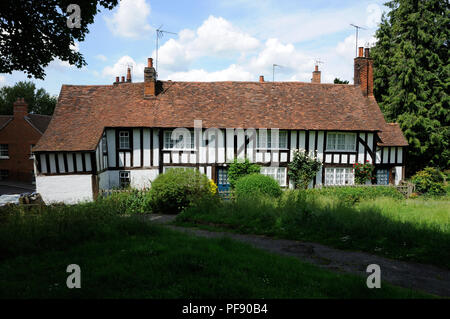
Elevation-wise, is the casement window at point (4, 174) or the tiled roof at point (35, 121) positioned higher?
the tiled roof at point (35, 121)

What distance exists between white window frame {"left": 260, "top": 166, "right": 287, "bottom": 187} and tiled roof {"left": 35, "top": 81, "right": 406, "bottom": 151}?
2.77 m

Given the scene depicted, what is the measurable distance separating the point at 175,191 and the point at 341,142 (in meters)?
12.1

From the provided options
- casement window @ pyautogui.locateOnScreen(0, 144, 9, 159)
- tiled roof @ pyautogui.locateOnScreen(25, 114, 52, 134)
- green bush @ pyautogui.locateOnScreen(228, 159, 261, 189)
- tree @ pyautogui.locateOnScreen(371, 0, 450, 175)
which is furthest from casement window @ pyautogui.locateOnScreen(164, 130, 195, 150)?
casement window @ pyautogui.locateOnScreen(0, 144, 9, 159)

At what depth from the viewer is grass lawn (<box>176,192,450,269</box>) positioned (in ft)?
24.6

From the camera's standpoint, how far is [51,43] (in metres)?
10.4

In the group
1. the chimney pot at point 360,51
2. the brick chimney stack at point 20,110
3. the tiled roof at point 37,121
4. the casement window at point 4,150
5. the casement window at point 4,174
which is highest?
the chimney pot at point 360,51

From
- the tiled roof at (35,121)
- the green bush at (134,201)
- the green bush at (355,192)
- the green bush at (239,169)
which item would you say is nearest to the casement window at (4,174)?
the tiled roof at (35,121)

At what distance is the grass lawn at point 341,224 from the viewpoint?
7.51 meters

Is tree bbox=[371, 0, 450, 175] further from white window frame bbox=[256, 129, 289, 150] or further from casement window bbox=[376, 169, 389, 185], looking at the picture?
white window frame bbox=[256, 129, 289, 150]

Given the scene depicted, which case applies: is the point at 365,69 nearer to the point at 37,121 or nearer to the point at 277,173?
the point at 277,173

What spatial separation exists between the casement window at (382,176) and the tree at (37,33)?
19.3 m

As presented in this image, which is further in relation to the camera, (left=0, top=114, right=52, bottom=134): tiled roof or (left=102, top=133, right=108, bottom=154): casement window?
(left=0, top=114, right=52, bottom=134): tiled roof

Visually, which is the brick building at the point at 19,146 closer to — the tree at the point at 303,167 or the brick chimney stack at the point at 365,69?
the tree at the point at 303,167
